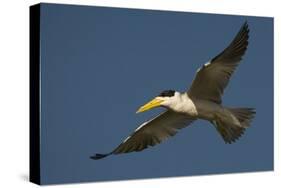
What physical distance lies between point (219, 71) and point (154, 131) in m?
0.91

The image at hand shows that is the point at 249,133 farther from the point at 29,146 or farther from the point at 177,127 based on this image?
the point at 29,146

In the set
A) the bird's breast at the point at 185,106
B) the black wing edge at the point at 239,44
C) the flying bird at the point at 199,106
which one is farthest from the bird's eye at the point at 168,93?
the black wing edge at the point at 239,44

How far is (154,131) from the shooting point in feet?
28.7

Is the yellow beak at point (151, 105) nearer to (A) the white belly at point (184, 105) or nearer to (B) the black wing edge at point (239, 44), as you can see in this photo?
(A) the white belly at point (184, 105)

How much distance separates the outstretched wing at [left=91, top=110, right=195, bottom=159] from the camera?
8547 millimetres

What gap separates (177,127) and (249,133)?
938mm

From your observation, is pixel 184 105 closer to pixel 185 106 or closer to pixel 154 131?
pixel 185 106

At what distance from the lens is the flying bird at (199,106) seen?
8.45 metres

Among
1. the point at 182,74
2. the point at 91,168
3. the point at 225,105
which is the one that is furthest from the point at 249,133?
the point at 91,168

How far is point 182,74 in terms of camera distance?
8836 mm

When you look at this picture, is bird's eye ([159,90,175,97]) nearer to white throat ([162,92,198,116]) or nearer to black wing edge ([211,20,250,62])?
white throat ([162,92,198,116])

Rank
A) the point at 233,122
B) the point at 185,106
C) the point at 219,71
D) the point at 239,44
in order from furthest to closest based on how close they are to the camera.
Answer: the point at 233,122 → the point at 185,106 → the point at 219,71 → the point at 239,44

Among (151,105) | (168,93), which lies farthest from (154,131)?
(168,93)

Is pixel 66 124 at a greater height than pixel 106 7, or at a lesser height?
lesser
